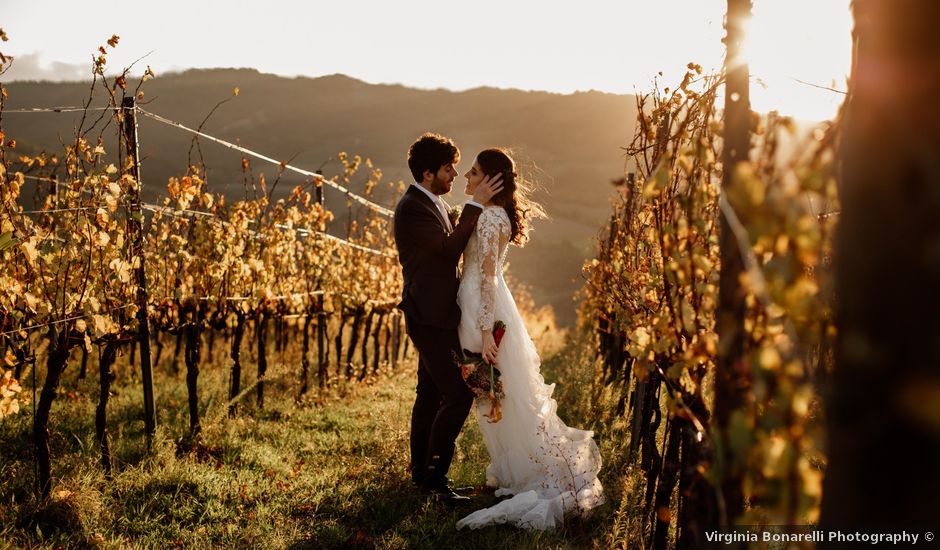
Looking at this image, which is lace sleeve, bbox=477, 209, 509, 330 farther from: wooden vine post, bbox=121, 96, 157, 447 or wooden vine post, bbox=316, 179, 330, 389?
wooden vine post, bbox=316, 179, 330, 389

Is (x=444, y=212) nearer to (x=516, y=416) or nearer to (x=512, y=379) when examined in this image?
(x=512, y=379)

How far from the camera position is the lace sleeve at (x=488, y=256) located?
3754mm

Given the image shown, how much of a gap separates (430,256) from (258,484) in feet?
6.15

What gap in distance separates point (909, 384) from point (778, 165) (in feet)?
2.15

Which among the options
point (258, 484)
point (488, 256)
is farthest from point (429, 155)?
point (258, 484)

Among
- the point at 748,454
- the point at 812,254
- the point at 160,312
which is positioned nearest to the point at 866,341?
the point at 812,254

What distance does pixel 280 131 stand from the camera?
65562mm

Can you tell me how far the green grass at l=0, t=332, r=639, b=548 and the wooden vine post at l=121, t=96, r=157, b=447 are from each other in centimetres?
33

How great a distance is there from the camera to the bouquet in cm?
385

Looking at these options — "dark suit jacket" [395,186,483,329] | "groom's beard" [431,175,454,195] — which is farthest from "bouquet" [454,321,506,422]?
"groom's beard" [431,175,454,195]

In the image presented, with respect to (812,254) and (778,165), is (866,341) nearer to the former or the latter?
(812,254)

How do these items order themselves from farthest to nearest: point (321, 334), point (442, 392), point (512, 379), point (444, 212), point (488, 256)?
point (321, 334), point (444, 212), point (512, 379), point (442, 392), point (488, 256)

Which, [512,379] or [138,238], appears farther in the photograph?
[138,238]

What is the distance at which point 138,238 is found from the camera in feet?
13.6
